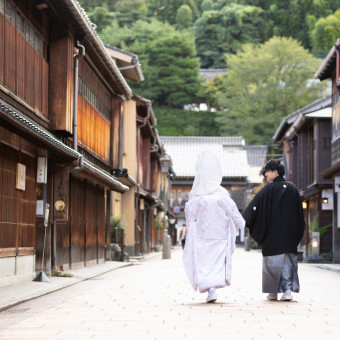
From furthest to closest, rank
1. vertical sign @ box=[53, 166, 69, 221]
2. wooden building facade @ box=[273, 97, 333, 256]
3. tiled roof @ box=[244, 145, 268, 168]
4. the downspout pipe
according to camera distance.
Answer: tiled roof @ box=[244, 145, 268, 168]
wooden building facade @ box=[273, 97, 333, 256]
the downspout pipe
vertical sign @ box=[53, 166, 69, 221]

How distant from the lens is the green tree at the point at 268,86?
7912 cm

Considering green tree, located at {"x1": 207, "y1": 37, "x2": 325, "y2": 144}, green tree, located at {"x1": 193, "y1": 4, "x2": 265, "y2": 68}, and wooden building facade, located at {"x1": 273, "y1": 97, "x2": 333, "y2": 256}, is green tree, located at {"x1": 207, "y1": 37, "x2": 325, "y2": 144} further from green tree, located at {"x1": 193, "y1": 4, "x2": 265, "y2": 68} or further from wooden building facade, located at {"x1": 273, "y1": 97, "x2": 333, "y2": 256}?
wooden building facade, located at {"x1": 273, "y1": 97, "x2": 333, "y2": 256}

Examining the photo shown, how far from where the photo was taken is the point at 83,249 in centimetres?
2433

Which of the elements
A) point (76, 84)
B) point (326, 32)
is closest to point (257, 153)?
point (326, 32)

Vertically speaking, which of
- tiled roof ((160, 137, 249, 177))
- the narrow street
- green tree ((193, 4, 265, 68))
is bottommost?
the narrow street

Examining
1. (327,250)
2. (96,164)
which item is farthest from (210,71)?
(96,164)

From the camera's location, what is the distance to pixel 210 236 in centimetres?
1179

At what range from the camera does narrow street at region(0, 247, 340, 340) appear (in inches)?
318

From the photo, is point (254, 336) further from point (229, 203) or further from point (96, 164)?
point (96, 164)

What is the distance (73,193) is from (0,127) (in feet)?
28.6

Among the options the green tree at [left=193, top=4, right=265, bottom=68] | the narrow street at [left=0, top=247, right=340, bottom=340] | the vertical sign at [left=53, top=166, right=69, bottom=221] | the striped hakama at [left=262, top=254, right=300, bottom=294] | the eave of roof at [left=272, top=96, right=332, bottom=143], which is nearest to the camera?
the narrow street at [left=0, top=247, right=340, bottom=340]

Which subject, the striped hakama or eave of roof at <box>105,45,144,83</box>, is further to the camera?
eave of roof at <box>105,45,144,83</box>

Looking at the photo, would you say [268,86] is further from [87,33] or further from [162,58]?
[87,33]

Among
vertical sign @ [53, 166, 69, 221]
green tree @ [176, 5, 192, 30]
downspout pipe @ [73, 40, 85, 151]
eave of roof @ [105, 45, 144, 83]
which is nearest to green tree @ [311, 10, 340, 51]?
green tree @ [176, 5, 192, 30]
